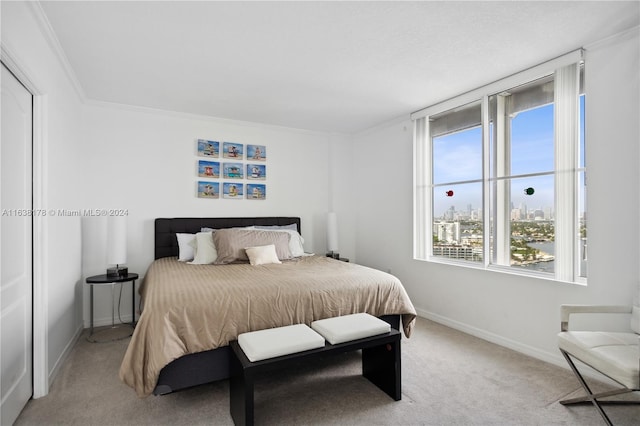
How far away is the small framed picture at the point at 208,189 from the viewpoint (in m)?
4.41

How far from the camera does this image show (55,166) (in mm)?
2672

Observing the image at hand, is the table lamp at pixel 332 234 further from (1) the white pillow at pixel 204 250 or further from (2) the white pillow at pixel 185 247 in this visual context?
(2) the white pillow at pixel 185 247

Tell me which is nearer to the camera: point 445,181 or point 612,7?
point 612,7

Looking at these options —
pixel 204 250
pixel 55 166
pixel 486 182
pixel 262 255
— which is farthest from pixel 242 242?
pixel 486 182

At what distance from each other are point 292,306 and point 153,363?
94 centimetres

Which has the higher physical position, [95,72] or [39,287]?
[95,72]

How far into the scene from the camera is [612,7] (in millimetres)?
2189

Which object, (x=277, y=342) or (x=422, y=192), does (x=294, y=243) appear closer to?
(x=422, y=192)

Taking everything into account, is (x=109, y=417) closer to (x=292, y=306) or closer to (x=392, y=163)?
(x=292, y=306)

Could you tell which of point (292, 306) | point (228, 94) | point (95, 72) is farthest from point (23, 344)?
point (228, 94)

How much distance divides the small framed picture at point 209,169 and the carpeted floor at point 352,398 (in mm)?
2331

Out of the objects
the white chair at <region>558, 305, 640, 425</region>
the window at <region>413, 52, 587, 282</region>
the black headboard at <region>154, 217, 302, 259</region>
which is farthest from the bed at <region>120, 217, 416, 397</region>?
the window at <region>413, 52, 587, 282</region>

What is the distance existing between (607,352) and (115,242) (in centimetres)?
416

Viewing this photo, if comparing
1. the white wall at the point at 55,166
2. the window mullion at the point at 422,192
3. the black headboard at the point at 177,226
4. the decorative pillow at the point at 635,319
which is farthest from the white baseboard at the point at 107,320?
the decorative pillow at the point at 635,319
